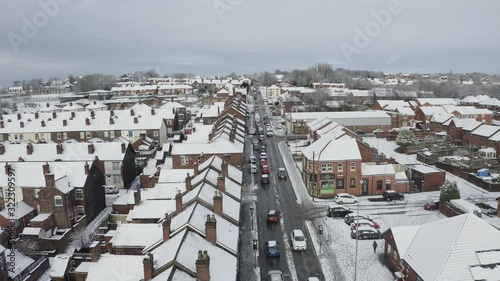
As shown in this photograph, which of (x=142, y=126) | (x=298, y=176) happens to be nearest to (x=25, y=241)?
(x=298, y=176)

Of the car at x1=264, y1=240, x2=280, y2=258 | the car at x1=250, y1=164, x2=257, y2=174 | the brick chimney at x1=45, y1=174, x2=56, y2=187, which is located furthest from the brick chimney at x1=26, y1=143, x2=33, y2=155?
the car at x1=264, y1=240, x2=280, y2=258

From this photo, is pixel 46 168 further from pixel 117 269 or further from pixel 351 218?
pixel 351 218

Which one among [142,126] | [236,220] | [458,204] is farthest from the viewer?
[142,126]

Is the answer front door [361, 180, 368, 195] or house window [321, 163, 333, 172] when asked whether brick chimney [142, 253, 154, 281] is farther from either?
front door [361, 180, 368, 195]

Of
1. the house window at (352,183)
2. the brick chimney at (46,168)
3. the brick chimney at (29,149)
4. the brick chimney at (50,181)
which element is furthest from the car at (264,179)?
the brick chimney at (29,149)

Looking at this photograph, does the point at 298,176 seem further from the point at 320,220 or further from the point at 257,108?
the point at 257,108

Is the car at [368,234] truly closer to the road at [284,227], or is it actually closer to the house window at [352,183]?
the road at [284,227]
